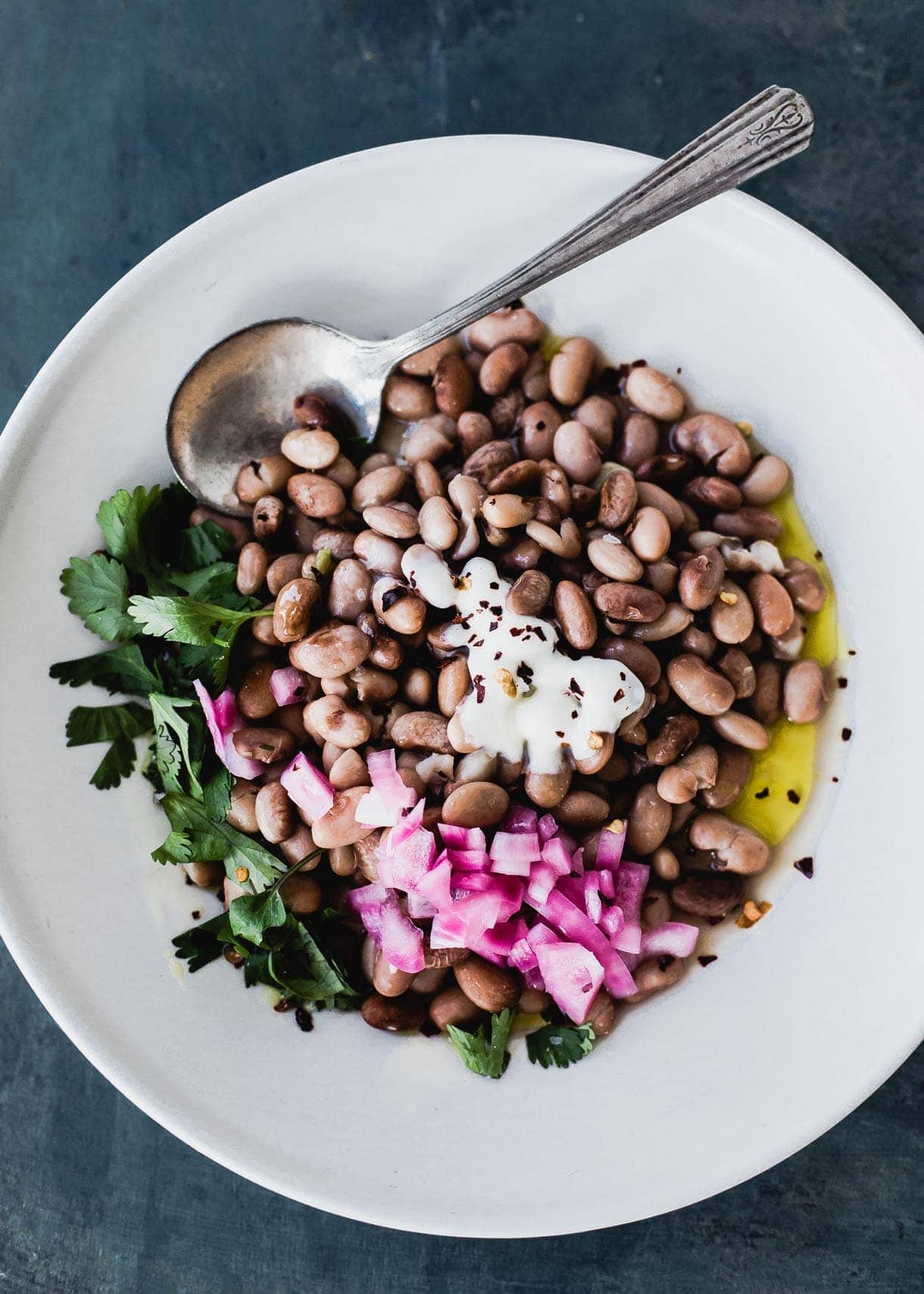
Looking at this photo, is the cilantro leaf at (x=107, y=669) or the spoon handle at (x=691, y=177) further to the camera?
the cilantro leaf at (x=107, y=669)

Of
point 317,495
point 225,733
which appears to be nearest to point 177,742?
point 225,733

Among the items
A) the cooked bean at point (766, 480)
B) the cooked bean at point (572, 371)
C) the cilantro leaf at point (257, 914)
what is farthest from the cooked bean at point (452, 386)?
the cilantro leaf at point (257, 914)

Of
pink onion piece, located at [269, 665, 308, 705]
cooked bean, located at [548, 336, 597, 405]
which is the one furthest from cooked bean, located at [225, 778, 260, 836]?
cooked bean, located at [548, 336, 597, 405]

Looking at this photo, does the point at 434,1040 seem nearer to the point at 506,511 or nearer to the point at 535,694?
the point at 535,694

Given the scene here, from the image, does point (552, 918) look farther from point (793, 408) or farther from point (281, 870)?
point (793, 408)

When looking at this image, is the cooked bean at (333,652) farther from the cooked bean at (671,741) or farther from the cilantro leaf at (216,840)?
the cooked bean at (671,741)

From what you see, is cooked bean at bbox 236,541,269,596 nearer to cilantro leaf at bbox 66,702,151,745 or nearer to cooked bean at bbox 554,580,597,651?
cilantro leaf at bbox 66,702,151,745
